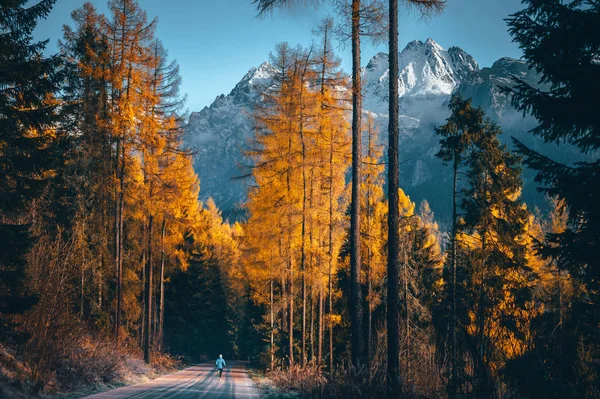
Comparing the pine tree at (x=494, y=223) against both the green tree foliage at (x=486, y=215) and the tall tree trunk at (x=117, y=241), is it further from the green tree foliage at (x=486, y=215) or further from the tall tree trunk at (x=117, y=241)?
the tall tree trunk at (x=117, y=241)

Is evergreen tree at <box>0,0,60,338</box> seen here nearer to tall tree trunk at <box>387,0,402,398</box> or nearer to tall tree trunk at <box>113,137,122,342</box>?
tall tree trunk at <box>113,137,122,342</box>

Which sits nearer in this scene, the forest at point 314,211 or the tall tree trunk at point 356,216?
the forest at point 314,211

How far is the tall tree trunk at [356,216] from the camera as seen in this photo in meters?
11.2

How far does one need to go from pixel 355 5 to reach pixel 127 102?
1229 cm

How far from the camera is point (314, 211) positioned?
19.4 meters

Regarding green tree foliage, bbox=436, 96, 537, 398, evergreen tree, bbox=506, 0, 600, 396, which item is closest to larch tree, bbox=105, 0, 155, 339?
green tree foliage, bbox=436, 96, 537, 398

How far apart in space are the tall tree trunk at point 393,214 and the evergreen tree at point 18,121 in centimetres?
850

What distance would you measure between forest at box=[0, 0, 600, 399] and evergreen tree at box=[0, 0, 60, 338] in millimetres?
48

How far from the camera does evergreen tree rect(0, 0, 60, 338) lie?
414 inches

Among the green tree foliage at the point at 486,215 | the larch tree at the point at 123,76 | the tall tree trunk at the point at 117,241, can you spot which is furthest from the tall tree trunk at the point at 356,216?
→ the tall tree trunk at the point at 117,241

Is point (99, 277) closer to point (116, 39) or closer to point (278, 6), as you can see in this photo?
point (116, 39)

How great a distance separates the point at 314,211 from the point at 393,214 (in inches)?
369

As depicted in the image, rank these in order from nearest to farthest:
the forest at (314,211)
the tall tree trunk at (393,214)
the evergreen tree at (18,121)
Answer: the forest at (314,211), the tall tree trunk at (393,214), the evergreen tree at (18,121)

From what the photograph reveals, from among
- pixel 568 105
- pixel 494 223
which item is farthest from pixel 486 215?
pixel 568 105
